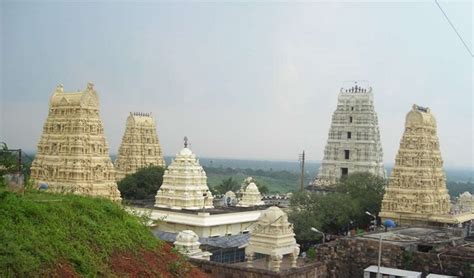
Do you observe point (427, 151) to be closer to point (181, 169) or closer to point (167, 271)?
point (181, 169)

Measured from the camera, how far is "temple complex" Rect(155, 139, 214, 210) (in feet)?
128

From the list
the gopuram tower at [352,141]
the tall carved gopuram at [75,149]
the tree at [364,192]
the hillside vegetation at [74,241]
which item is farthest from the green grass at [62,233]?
the gopuram tower at [352,141]

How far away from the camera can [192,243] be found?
72.8 ft

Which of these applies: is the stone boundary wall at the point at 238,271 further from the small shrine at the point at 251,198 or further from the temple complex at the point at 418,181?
the small shrine at the point at 251,198

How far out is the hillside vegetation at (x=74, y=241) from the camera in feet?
39.3

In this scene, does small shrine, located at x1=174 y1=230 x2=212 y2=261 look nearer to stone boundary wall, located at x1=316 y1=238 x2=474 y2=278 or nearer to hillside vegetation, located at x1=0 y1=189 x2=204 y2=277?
hillside vegetation, located at x1=0 y1=189 x2=204 y2=277

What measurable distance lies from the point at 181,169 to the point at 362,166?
877 inches

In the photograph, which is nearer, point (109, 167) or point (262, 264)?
point (262, 264)

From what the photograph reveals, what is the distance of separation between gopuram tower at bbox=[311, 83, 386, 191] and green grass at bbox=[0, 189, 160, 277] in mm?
41902

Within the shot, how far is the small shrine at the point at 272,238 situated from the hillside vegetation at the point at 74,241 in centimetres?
495

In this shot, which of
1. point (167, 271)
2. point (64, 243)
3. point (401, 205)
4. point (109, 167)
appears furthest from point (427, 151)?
point (64, 243)

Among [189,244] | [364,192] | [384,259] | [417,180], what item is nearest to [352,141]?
[364,192]

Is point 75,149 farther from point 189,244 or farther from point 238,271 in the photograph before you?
point 238,271

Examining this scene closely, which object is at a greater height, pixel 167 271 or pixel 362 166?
pixel 362 166
